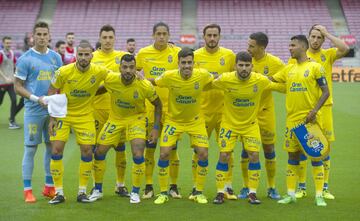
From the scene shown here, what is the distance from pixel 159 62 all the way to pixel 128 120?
107 centimetres

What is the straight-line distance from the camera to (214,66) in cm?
787

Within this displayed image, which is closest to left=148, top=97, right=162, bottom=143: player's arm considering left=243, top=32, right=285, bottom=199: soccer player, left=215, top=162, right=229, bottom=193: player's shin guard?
left=215, top=162, right=229, bottom=193: player's shin guard

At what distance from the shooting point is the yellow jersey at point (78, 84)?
7.25 m

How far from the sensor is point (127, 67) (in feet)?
23.7

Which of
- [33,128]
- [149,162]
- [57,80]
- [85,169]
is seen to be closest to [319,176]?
[149,162]

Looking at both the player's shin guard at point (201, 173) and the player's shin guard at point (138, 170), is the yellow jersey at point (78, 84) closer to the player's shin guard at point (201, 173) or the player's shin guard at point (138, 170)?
the player's shin guard at point (138, 170)

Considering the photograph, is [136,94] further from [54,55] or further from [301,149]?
[301,149]

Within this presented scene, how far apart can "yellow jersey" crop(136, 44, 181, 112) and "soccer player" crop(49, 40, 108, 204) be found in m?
0.93

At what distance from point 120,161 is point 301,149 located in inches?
98.2

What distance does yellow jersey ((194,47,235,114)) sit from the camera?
7.87 m

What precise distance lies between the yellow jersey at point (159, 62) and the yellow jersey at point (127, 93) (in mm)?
608

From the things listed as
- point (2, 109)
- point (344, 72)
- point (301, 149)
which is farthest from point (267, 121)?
point (344, 72)

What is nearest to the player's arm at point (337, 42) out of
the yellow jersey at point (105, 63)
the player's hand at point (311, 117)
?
the player's hand at point (311, 117)

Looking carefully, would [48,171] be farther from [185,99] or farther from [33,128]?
[185,99]
